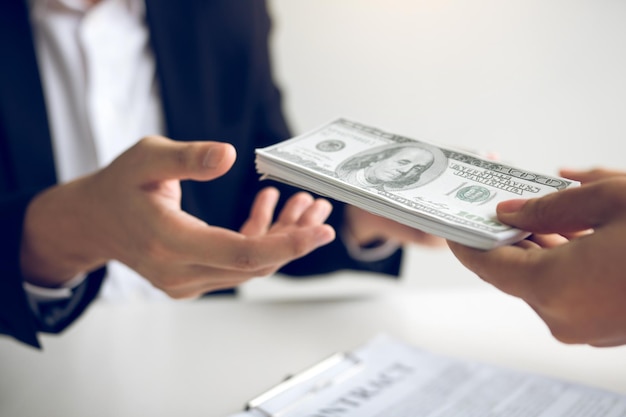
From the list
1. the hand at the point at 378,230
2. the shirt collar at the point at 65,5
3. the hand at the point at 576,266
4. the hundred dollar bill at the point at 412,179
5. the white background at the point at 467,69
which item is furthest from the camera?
the white background at the point at 467,69

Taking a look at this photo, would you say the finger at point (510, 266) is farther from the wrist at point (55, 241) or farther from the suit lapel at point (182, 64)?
the suit lapel at point (182, 64)

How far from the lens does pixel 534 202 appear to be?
0.42 metres

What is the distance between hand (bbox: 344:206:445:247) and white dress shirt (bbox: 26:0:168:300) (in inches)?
15.5

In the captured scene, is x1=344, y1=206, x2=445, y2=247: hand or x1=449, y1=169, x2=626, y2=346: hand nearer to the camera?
x1=449, y1=169, x2=626, y2=346: hand

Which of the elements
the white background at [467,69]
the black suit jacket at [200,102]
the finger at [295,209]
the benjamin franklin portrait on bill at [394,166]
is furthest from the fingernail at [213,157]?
the white background at [467,69]

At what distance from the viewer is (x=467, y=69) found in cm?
148

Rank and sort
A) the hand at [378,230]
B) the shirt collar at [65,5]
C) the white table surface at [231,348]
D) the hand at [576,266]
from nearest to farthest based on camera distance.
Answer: the hand at [576,266] < the white table surface at [231,348] < the hand at [378,230] < the shirt collar at [65,5]

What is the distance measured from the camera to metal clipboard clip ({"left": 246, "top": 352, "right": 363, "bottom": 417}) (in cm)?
57

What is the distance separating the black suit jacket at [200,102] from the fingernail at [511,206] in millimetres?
584

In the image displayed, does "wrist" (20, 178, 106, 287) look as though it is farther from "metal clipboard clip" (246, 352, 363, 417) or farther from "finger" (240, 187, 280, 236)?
"metal clipboard clip" (246, 352, 363, 417)

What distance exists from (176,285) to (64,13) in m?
0.64

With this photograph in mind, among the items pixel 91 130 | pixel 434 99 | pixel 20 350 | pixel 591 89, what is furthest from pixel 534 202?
pixel 591 89

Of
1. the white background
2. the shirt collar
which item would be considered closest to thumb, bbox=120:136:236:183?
the shirt collar

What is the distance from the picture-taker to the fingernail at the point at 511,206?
1.46ft
